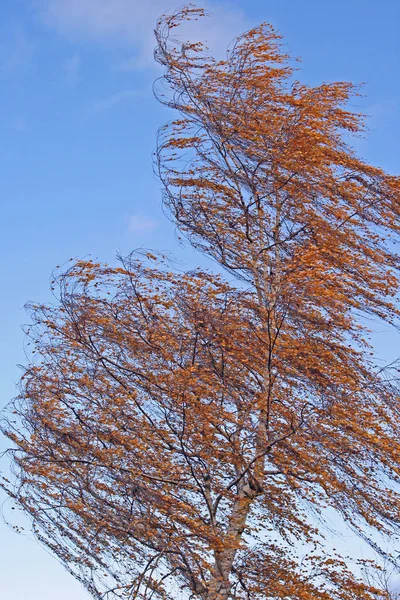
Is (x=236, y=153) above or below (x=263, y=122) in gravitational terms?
below

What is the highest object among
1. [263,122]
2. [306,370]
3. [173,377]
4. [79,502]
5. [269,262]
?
[263,122]

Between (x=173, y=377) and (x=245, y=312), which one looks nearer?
(x=173, y=377)

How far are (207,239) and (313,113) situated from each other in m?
3.43

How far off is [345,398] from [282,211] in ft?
13.3

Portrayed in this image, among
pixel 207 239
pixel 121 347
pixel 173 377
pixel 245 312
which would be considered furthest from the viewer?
pixel 207 239

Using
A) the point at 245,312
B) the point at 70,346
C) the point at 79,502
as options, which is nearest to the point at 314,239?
the point at 245,312

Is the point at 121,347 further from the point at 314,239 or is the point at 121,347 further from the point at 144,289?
the point at 314,239

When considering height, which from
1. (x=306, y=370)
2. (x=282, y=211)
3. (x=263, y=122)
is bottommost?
(x=306, y=370)

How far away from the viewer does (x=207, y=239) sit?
43.9ft

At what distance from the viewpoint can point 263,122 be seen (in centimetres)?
1383

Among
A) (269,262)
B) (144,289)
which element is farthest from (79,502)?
(269,262)

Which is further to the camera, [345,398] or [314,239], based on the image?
[314,239]

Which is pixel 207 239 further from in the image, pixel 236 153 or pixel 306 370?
pixel 306 370

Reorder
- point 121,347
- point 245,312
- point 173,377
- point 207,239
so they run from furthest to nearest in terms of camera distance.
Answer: point 207,239 → point 245,312 → point 121,347 → point 173,377
